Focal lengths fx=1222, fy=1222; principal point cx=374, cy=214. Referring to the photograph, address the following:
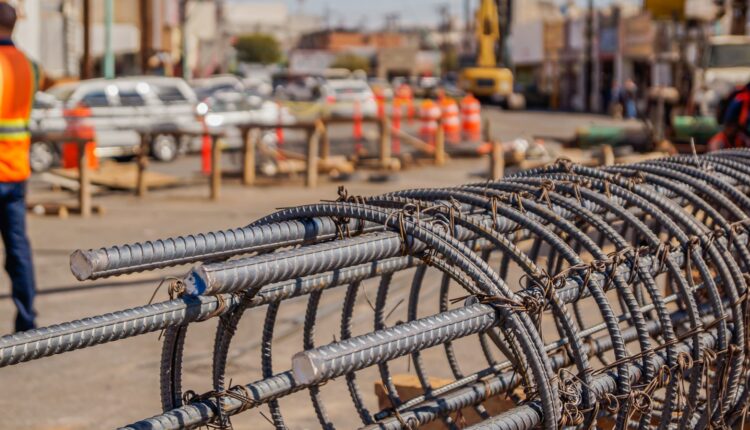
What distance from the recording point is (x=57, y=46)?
1485 inches

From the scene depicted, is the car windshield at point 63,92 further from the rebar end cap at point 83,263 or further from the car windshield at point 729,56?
the rebar end cap at point 83,263

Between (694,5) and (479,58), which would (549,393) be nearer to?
(694,5)

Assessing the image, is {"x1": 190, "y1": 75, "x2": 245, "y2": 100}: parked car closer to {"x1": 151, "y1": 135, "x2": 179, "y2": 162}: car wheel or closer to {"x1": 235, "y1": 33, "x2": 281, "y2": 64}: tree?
{"x1": 151, "y1": 135, "x2": 179, "y2": 162}: car wheel

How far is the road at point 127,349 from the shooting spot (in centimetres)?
611

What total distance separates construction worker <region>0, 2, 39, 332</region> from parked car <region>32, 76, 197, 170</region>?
14.7 metres

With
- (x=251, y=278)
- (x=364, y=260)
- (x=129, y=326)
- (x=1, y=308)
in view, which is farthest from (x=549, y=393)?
(x=1, y=308)

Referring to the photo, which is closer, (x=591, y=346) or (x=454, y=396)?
(x=454, y=396)

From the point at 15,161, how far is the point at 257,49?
13784 cm

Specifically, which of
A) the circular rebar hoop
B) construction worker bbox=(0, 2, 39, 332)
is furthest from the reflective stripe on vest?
the circular rebar hoop

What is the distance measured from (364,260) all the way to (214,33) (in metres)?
88.2

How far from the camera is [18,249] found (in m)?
7.00

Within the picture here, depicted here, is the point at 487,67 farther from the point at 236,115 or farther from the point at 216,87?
the point at 236,115

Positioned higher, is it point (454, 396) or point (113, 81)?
point (113, 81)

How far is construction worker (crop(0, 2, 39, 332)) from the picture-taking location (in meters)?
6.94
